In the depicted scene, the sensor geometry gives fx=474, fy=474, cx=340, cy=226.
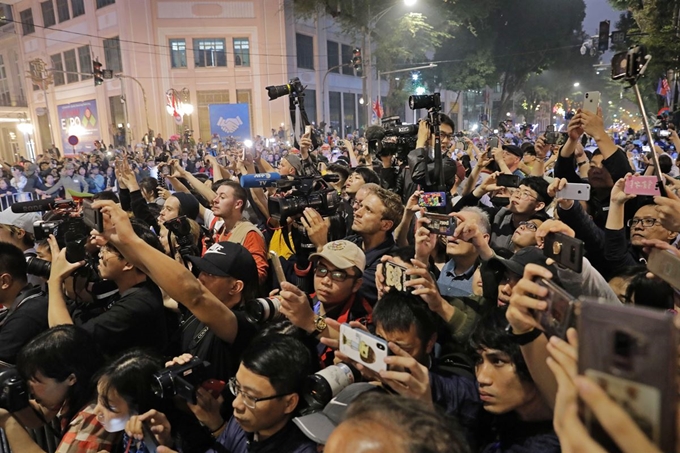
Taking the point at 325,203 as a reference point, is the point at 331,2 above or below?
above

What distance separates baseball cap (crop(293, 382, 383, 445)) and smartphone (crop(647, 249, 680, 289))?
993 millimetres

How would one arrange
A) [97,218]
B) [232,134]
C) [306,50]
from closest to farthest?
[97,218] < [232,134] < [306,50]

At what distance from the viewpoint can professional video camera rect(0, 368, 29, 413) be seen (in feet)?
7.14

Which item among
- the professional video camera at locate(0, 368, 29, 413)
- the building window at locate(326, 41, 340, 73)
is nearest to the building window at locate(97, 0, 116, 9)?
the building window at locate(326, 41, 340, 73)

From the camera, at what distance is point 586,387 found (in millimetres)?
812

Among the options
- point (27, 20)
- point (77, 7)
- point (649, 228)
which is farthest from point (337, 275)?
point (27, 20)

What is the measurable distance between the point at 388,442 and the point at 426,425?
0.12 m

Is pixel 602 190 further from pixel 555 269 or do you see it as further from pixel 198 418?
pixel 198 418

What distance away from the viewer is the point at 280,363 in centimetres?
194

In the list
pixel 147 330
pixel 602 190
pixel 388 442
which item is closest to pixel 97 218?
pixel 147 330

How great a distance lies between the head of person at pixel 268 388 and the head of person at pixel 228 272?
0.79m

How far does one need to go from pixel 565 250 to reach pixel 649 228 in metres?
Answer: 1.98

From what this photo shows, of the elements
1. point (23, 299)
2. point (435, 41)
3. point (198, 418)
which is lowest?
point (198, 418)

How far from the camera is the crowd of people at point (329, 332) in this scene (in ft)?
4.37
